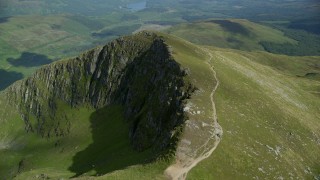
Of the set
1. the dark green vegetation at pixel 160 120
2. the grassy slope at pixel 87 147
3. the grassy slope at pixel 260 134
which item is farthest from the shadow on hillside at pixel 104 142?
Result: the grassy slope at pixel 260 134

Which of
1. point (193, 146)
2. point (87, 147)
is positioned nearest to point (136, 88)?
point (87, 147)

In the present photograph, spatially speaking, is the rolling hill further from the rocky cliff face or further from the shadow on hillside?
the shadow on hillside

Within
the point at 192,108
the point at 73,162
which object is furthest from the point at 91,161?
the point at 192,108

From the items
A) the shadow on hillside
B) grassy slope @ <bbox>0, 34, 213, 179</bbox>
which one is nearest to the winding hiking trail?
grassy slope @ <bbox>0, 34, 213, 179</bbox>

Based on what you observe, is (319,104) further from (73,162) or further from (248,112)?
(73,162)

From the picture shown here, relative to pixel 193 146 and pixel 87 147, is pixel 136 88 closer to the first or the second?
pixel 87 147

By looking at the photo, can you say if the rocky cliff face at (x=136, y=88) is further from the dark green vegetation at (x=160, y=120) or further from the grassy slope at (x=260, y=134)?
the grassy slope at (x=260, y=134)
